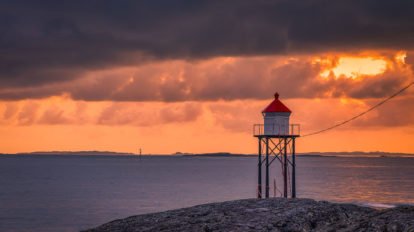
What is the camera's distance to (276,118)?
54.8 metres

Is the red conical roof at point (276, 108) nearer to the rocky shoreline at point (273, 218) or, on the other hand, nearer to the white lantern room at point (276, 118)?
the white lantern room at point (276, 118)

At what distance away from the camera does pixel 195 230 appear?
3061 cm

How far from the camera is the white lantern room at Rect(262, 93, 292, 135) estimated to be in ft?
179

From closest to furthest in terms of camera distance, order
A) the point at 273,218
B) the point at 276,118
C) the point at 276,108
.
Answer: the point at 273,218 < the point at 276,108 < the point at 276,118

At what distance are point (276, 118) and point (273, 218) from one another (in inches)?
962

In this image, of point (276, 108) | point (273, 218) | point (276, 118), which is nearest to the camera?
point (273, 218)

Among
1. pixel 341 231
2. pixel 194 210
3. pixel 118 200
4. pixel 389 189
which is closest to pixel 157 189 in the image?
pixel 118 200

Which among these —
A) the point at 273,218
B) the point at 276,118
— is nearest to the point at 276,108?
the point at 276,118

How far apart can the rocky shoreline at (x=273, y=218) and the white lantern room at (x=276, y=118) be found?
19984 millimetres

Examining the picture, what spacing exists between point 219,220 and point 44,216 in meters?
44.7

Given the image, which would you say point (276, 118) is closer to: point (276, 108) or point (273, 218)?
point (276, 108)

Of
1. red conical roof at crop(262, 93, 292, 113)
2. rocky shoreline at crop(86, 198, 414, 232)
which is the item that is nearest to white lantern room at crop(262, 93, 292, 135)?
red conical roof at crop(262, 93, 292, 113)

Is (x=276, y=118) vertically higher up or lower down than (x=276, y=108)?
lower down

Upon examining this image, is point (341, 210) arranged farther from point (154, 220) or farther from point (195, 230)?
point (154, 220)
